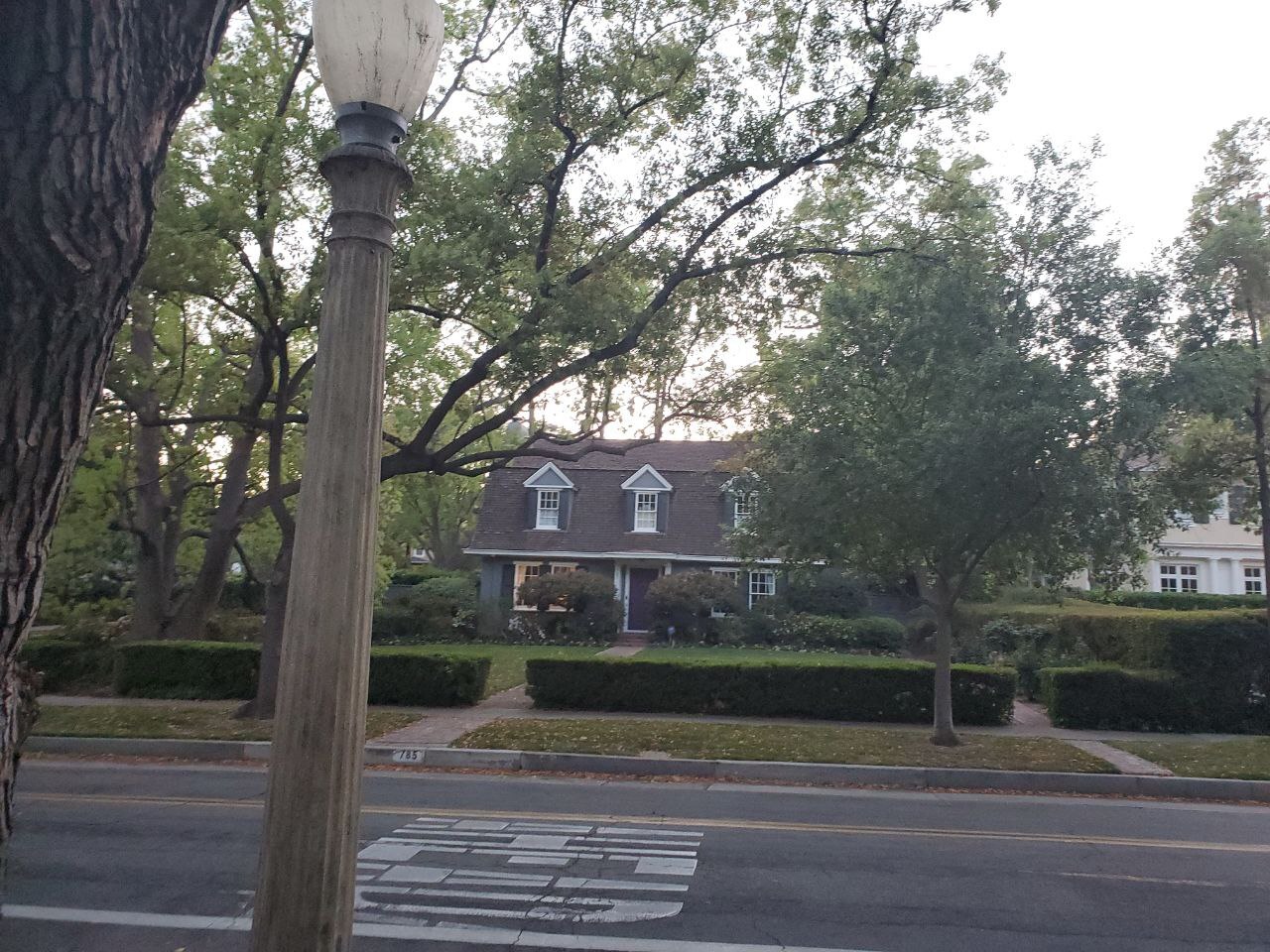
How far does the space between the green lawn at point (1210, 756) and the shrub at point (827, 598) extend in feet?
52.0

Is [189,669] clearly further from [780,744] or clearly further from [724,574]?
[724,574]

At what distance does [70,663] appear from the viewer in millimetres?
18188

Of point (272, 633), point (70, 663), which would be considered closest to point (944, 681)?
point (272, 633)

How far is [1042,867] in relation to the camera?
24.3 feet

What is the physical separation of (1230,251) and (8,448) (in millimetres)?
16505

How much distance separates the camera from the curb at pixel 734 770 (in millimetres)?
11125

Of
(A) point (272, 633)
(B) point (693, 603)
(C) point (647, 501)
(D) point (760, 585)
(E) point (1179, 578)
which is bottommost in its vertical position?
(A) point (272, 633)

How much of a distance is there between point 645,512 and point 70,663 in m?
19.8

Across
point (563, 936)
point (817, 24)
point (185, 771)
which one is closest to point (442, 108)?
point (817, 24)

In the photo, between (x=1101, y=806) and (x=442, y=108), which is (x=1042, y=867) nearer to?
(x=1101, y=806)

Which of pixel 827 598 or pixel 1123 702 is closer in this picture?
pixel 1123 702

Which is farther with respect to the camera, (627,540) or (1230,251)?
(627,540)

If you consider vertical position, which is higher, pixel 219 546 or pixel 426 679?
pixel 219 546

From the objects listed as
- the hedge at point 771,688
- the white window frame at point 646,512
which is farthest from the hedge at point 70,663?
the white window frame at point 646,512
